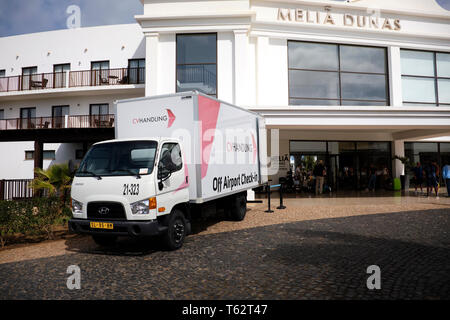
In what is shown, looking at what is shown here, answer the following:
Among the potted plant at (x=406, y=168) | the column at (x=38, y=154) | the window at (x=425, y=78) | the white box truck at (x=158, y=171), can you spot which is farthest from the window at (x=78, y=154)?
the potted plant at (x=406, y=168)

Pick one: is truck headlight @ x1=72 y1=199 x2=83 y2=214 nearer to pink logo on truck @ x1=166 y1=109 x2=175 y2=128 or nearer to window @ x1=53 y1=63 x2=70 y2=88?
pink logo on truck @ x1=166 y1=109 x2=175 y2=128

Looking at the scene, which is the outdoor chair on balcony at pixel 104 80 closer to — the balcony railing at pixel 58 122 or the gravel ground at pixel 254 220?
the balcony railing at pixel 58 122

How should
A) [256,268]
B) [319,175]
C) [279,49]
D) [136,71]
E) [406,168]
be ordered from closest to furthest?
1. [256,268]
2. [279,49]
3. [319,175]
4. [406,168]
5. [136,71]

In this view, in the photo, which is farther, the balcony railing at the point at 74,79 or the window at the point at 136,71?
the balcony railing at the point at 74,79

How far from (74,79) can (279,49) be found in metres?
14.1

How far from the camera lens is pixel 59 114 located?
20.0m

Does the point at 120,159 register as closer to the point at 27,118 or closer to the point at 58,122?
the point at 58,122

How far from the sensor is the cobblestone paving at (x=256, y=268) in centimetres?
361

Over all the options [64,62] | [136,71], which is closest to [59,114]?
[64,62]

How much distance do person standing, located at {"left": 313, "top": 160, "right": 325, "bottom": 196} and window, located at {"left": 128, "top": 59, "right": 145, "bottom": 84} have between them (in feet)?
39.3

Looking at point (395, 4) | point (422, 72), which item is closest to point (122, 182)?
point (422, 72)

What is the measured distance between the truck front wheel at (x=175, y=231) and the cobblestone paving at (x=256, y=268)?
188 millimetres

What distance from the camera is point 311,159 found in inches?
717

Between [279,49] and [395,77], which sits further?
[395,77]
